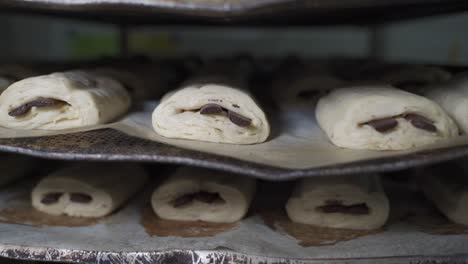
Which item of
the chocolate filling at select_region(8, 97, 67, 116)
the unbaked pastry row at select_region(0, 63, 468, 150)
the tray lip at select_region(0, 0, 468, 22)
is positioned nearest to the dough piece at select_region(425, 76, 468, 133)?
the unbaked pastry row at select_region(0, 63, 468, 150)

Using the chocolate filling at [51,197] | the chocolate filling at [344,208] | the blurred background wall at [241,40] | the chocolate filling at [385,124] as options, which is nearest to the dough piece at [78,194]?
the chocolate filling at [51,197]

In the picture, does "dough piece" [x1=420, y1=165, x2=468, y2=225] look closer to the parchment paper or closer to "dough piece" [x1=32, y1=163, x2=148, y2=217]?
the parchment paper

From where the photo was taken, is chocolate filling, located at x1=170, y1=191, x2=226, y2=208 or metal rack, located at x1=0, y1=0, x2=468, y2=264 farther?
chocolate filling, located at x1=170, y1=191, x2=226, y2=208

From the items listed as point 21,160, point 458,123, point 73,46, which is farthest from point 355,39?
point 21,160

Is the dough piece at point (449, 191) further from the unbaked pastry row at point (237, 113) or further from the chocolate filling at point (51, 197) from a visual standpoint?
the chocolate filling at point (51, 197)

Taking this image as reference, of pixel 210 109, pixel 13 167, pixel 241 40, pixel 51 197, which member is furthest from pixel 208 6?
pixel 241 40

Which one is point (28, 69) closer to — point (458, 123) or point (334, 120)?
point (334, 120)
